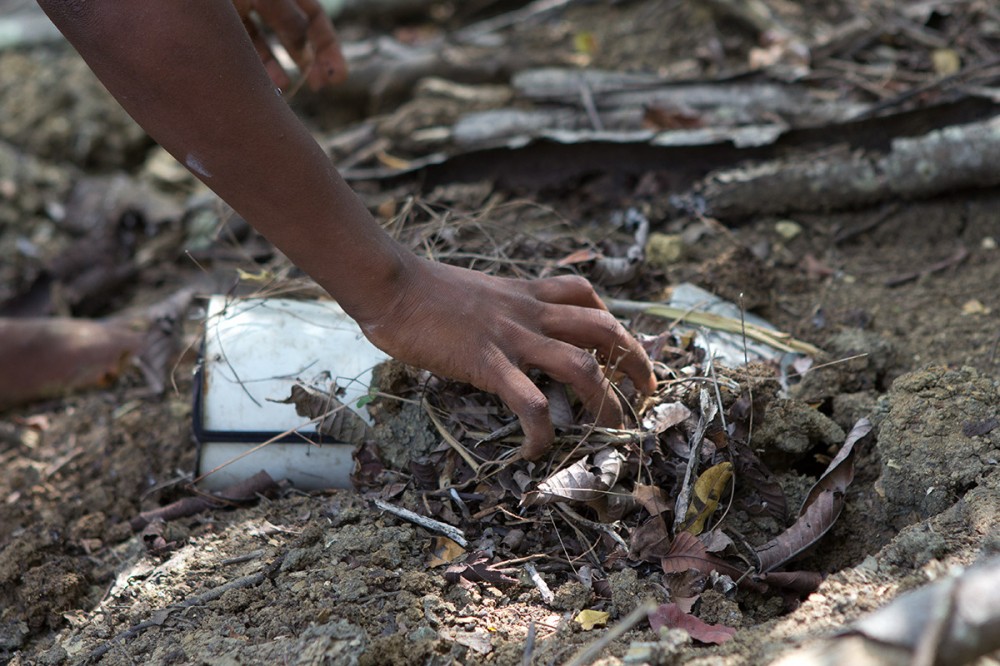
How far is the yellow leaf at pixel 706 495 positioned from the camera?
82.7 inches

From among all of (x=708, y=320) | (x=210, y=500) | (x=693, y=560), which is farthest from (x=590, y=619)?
(x=210, y=500)

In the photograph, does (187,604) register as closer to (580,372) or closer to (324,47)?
(580,372)

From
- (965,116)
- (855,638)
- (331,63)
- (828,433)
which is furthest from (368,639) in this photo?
(965,116)

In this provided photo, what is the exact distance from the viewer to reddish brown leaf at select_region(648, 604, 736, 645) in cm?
178

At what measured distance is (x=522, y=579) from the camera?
2.05 m

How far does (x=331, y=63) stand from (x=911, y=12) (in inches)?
106

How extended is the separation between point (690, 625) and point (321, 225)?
116 centimetres

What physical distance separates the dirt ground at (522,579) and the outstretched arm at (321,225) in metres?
0.39

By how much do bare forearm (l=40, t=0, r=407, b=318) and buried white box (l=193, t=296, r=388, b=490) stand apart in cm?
49

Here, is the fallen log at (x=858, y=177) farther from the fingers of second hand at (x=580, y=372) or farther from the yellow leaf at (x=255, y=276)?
the yellow leaf at (x=255, y=276)

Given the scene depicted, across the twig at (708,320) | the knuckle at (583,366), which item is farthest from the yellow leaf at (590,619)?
the twig at (708,320)

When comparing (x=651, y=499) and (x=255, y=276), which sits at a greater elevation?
(x=255, y=276)

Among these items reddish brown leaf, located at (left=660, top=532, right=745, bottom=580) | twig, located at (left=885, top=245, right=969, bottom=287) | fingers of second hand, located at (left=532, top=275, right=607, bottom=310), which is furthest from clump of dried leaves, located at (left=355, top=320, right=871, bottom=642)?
twig, located at (left=885, top=245, right=969, bottom=287)

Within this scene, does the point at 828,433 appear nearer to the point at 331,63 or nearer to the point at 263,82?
the point at 263,82
